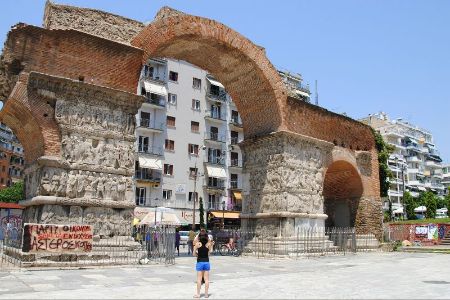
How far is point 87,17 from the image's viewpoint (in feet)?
43.2

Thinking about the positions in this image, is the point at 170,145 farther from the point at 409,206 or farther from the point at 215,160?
the point at 409,206

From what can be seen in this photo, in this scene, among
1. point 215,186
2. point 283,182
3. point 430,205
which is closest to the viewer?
point 283,182

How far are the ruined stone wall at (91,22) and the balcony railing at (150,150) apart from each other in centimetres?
2254

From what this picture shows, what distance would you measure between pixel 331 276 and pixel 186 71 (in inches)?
1252

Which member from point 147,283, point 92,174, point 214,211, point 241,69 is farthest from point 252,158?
point 214,211

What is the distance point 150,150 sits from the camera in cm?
3681

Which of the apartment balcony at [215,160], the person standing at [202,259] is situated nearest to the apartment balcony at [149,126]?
the apartment balcony at [215,160]

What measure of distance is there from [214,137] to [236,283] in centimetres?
3250

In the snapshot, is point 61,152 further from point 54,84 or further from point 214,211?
point 214,211

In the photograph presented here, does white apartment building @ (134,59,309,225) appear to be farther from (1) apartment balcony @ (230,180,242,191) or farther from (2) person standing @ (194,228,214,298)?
(2) person standing @ (194,228,214,298)

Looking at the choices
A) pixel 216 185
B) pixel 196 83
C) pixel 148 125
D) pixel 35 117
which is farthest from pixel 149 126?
pixel 35 117

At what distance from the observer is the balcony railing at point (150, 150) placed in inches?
1422

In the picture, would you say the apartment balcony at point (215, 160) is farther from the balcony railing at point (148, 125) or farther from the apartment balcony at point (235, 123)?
the balcony railing at point (148, 125)

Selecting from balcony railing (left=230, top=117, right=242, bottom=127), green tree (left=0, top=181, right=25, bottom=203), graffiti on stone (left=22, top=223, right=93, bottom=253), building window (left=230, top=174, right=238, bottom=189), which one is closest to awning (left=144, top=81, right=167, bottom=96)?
balcony railing (left=230, top=117, right=242, bottom=127)
